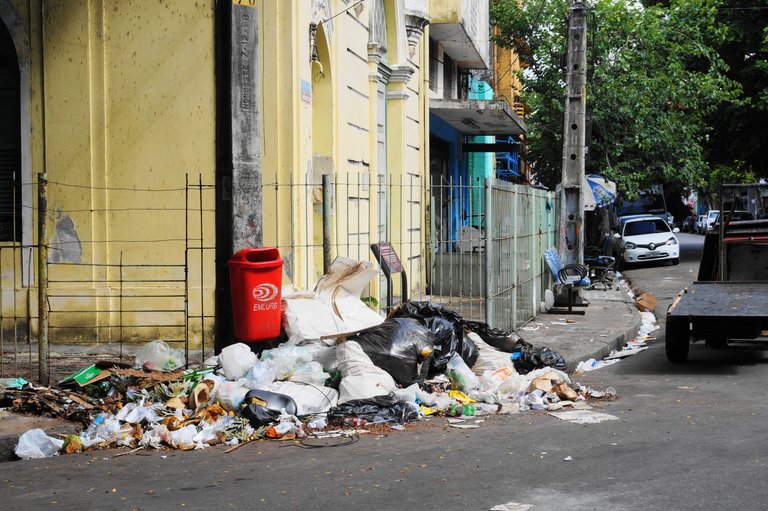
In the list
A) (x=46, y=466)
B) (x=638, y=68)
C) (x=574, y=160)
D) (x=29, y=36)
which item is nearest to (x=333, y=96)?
(x=29, y=36)

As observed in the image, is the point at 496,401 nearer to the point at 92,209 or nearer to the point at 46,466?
the point at 46,466

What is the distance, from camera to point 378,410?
801 centimetres

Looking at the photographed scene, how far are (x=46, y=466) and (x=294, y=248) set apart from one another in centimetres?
491

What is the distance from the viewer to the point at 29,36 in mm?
11461

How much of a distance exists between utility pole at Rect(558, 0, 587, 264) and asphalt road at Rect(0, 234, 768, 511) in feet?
30.4

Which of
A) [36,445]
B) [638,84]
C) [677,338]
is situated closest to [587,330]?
[677,338]

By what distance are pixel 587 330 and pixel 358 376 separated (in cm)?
612

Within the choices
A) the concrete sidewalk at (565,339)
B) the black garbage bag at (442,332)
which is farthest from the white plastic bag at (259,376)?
the concrete sidewalk at (565,339)

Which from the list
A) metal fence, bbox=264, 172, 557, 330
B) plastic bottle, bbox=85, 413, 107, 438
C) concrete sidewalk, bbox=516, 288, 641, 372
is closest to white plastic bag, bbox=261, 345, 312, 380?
plastic bottle, bbox=85, 413, 107, 438

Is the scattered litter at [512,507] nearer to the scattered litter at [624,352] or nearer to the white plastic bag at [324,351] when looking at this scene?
the white plastic bag at [324,351]

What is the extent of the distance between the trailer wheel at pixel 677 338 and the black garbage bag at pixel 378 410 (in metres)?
3.76

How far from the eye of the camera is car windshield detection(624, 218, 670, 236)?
30438 mm

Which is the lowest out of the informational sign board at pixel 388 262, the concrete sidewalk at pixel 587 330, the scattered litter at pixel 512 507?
the scattered litter at pixel 512 507

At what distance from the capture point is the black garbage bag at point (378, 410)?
790cm
